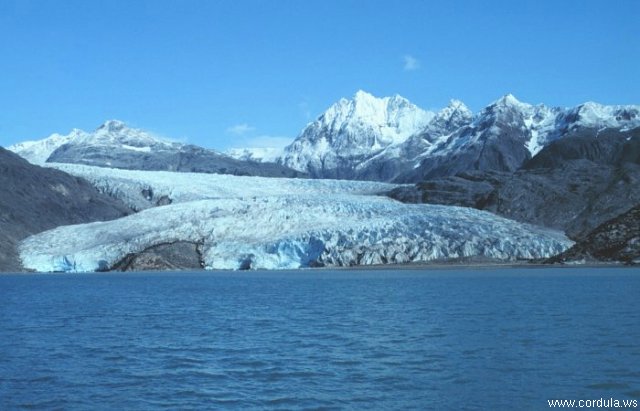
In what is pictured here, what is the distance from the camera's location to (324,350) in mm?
24328

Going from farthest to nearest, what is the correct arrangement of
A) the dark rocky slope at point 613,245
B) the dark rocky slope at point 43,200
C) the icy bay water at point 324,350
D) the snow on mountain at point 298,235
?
the dark rocky slope at point 43,200, the snow on mountain at point 298,235, the dark rocky slope at point 613,245, the icy bay water at point 324,350

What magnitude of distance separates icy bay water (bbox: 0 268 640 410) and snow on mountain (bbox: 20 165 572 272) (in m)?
31.1

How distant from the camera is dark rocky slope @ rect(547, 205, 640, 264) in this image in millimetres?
73812

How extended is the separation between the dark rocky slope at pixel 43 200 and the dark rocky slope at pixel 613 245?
5584cm

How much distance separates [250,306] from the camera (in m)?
39.4

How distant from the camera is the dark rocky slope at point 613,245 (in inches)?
2906

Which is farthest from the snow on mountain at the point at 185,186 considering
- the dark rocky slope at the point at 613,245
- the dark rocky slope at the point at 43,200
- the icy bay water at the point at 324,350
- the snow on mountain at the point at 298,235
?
the icy bay water at the point at 324,350

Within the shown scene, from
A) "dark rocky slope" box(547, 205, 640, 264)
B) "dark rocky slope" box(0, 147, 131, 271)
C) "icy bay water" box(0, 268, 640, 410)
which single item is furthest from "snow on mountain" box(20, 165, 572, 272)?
"icy bay water" box(0, 268, 640, 410)

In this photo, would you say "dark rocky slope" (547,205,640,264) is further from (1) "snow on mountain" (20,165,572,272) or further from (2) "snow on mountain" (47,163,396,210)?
(2) "snow on mountain" (47,163,396,210)

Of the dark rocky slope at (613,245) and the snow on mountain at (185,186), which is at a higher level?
the snow on mountain at (185,186)

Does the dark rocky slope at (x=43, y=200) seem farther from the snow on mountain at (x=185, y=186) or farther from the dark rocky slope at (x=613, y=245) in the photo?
the dark rocky slope at (x=613, y=245)

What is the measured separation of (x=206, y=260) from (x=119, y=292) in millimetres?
29869

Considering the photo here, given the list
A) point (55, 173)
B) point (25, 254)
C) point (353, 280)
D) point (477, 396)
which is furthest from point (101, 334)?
point (55, 173)

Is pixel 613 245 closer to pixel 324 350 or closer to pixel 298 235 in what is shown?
pixel 298 235
